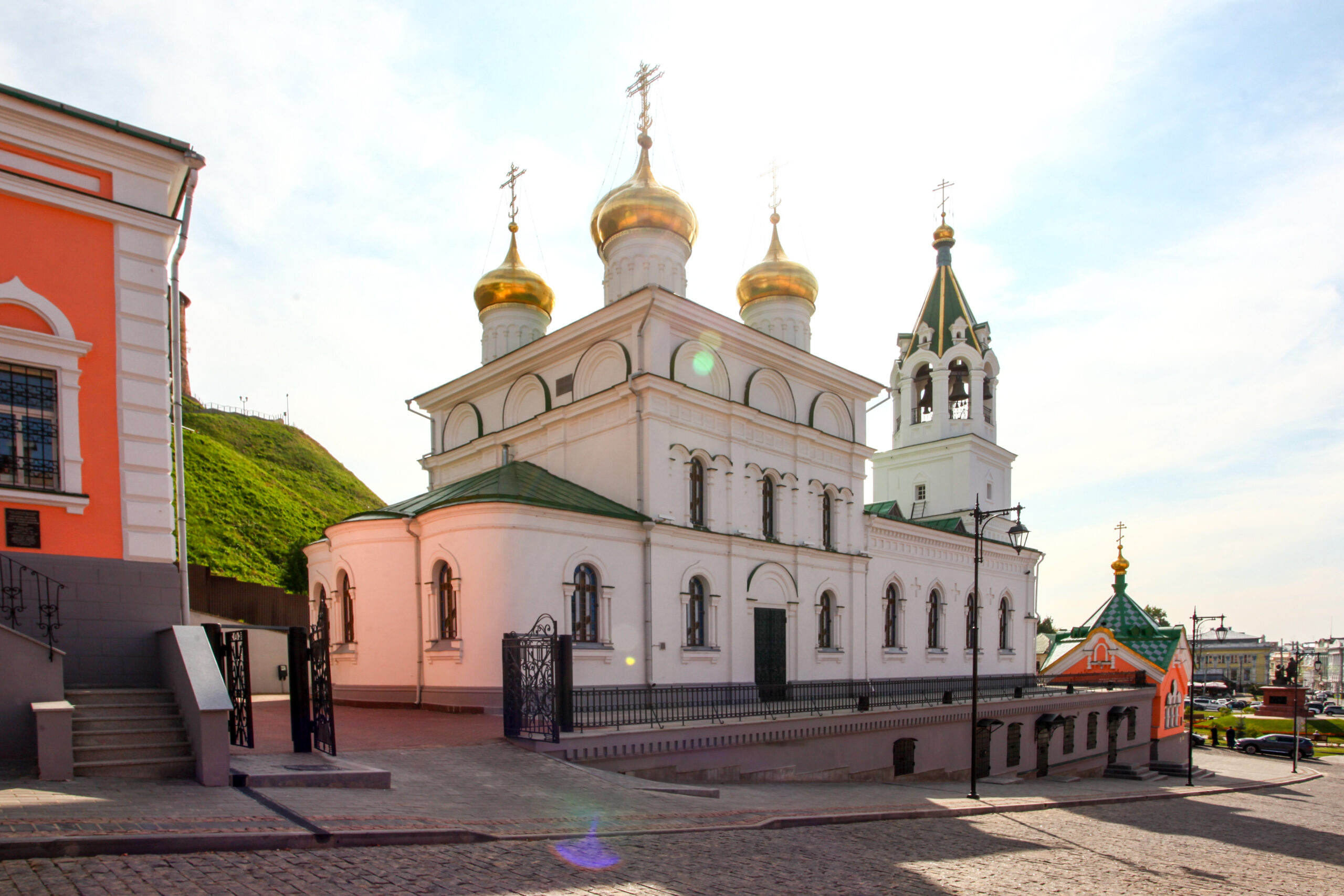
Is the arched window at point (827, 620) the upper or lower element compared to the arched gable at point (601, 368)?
lower

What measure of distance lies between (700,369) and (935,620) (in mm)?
12178

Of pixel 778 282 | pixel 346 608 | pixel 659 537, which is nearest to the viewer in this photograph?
pixel 659 537

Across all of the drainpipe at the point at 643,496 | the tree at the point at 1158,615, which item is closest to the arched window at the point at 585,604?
the drainpipe at the point at 643,496

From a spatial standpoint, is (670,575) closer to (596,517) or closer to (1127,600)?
(596,517)

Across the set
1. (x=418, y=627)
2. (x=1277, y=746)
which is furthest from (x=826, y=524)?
(x=1277, y=746)

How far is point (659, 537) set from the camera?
56.4ft

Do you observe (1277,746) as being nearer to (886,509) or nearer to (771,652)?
(886,509)

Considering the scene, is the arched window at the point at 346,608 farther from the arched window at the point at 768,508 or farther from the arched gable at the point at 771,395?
the arched gable at the point at 771,395

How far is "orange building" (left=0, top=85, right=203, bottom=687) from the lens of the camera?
8.40 meters

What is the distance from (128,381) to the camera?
9016 millimetres

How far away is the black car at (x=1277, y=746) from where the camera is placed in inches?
1396

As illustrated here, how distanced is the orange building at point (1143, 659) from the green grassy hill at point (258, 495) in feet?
97.1

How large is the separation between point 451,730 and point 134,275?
719 cm

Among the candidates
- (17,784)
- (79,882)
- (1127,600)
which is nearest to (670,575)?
(17,784)
